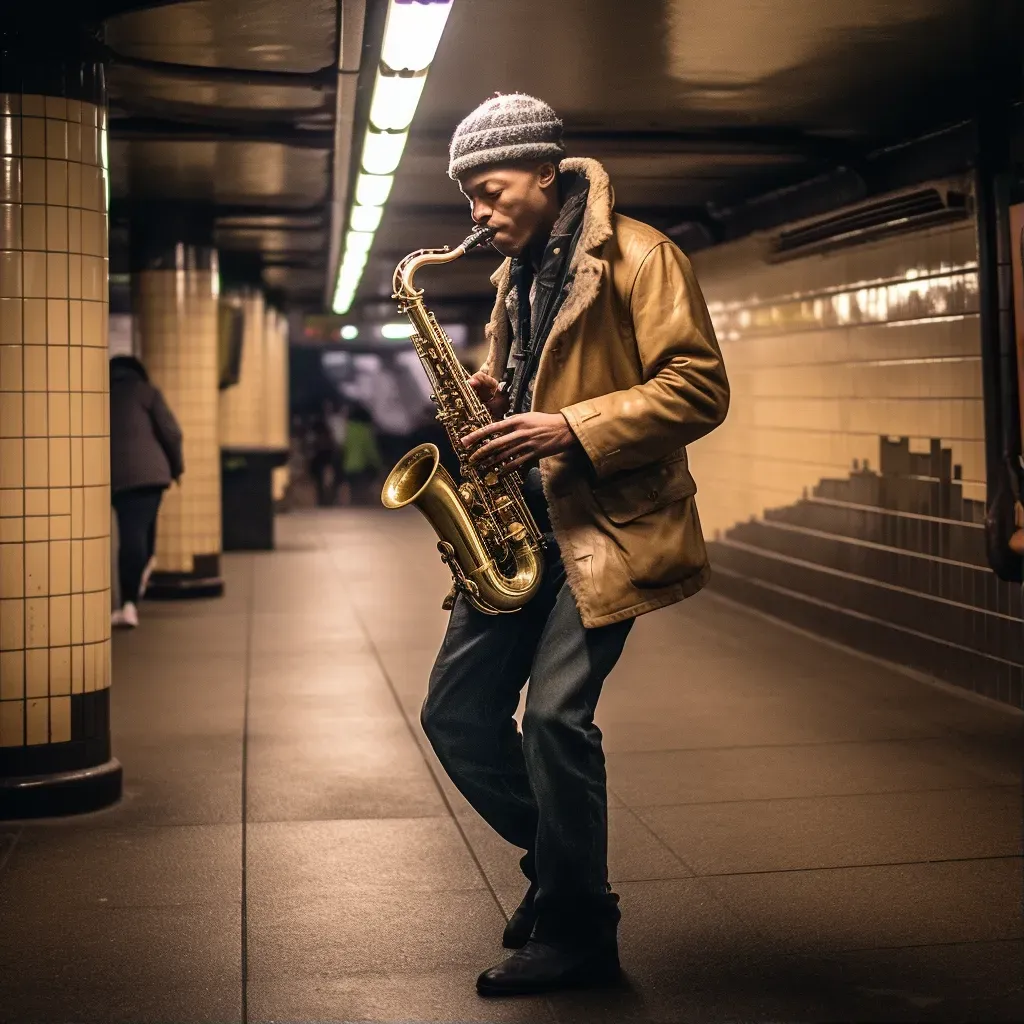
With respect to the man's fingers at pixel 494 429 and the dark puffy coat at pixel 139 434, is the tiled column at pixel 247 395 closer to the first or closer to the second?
the dark puffy coat at pixel 139 434

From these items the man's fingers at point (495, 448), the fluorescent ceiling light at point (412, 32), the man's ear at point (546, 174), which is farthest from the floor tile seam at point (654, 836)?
the fluorescent ceiling light at point (412, 32)

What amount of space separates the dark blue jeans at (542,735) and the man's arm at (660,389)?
311mm

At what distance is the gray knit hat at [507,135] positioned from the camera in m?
3.37

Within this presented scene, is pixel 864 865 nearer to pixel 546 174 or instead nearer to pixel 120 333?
pixel 546 174

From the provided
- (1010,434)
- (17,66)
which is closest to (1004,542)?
(1010,434)

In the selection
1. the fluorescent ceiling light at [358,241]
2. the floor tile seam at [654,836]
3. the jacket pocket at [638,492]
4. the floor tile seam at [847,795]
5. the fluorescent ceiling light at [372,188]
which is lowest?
the floor tile seam at [654,836]

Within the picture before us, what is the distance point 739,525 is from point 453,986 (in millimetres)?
7768

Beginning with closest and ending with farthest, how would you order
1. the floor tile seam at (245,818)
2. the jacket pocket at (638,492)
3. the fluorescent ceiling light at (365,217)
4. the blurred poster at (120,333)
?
the jacket pocket at (638,492) < the floor tile seam at (245,818) < the fluorescent ceiling light at (365,217) < the blurred poster at (120,333)

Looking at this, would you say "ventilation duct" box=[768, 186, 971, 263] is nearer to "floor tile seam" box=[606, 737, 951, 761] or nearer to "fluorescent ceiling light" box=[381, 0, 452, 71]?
"floor tile seam" box=[606, 737, 951, 761]

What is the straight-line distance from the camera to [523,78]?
679cm

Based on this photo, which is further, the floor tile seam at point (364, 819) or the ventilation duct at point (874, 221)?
the ventilation duct at point (874, 221)

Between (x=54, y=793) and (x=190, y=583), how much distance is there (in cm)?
636

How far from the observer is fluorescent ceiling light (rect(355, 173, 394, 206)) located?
8.15 metres

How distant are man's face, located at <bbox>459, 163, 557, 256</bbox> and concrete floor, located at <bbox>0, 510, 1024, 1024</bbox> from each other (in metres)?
1.75
